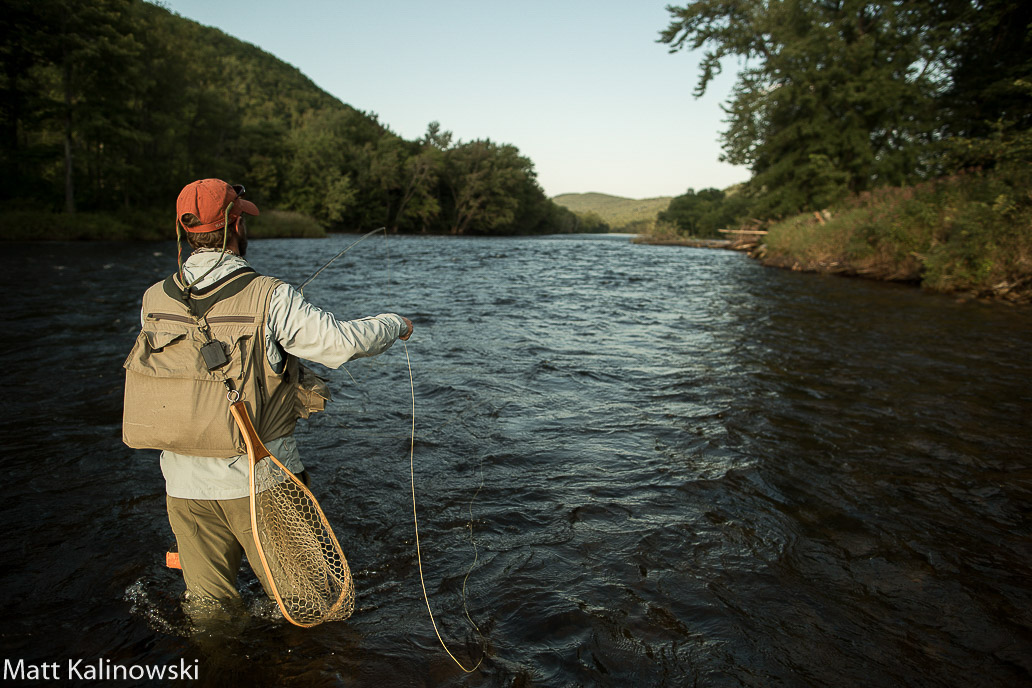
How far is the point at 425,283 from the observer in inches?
751

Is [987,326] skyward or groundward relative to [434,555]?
skyward

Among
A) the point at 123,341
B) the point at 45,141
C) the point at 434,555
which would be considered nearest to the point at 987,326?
the point at 434,555

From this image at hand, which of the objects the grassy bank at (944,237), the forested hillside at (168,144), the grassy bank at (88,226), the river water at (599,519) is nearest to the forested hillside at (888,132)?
the grassy bank at (944,237)

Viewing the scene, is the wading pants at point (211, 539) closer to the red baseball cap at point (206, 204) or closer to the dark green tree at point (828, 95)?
the red baseball cap at point (206, 204)

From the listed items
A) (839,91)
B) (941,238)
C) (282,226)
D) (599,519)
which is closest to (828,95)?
(839,91)

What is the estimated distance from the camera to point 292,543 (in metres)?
2.90

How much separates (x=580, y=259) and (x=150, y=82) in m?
29.0

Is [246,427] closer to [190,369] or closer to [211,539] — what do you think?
[190,369]

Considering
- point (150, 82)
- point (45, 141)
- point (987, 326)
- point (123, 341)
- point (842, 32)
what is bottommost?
point (123, 341)

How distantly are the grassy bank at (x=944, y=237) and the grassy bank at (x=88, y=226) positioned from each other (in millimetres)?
34603

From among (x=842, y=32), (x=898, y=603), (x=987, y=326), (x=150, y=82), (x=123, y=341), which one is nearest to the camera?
(x=898, y=603)

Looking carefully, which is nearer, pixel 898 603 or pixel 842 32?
pixel 898 603

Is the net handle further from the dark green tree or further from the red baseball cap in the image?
the dark green tree

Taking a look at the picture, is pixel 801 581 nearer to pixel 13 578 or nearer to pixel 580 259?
pixel 13 578
